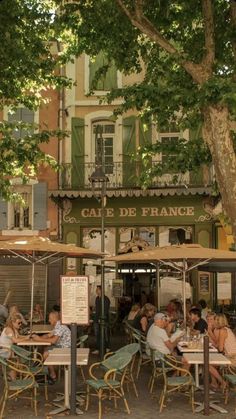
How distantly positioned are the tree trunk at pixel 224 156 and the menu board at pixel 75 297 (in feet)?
9.52

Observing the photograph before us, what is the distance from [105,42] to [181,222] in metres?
8.49

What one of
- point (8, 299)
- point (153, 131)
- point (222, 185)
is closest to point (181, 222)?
point (153, 131)

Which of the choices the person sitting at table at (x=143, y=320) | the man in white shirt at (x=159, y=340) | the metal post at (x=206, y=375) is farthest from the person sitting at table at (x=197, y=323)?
the metal post at (x=206, y=375)

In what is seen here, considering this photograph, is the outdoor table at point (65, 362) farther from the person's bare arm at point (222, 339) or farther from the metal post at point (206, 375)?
the person's bare arm at point (222, 339)

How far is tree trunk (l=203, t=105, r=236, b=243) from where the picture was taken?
1006 cm

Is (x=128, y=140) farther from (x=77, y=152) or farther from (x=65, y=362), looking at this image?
(x=65, y=362)

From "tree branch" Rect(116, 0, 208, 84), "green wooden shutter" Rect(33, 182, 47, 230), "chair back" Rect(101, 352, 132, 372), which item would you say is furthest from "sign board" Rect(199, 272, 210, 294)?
"chair back" Rect(101, 352, 132, 372)

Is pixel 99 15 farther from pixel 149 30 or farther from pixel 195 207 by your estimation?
pixel 195 207

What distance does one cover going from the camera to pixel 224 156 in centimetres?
1009

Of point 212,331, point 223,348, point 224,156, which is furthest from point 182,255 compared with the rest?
point 224,156

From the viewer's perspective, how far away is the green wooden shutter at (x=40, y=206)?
66.6 ft

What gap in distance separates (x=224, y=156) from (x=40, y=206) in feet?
36.8

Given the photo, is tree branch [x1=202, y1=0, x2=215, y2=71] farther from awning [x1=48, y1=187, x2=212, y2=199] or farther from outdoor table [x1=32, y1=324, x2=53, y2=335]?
awning [x1=48, y1=187, x2=212, y2=199]

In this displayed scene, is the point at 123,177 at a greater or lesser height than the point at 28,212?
greater
